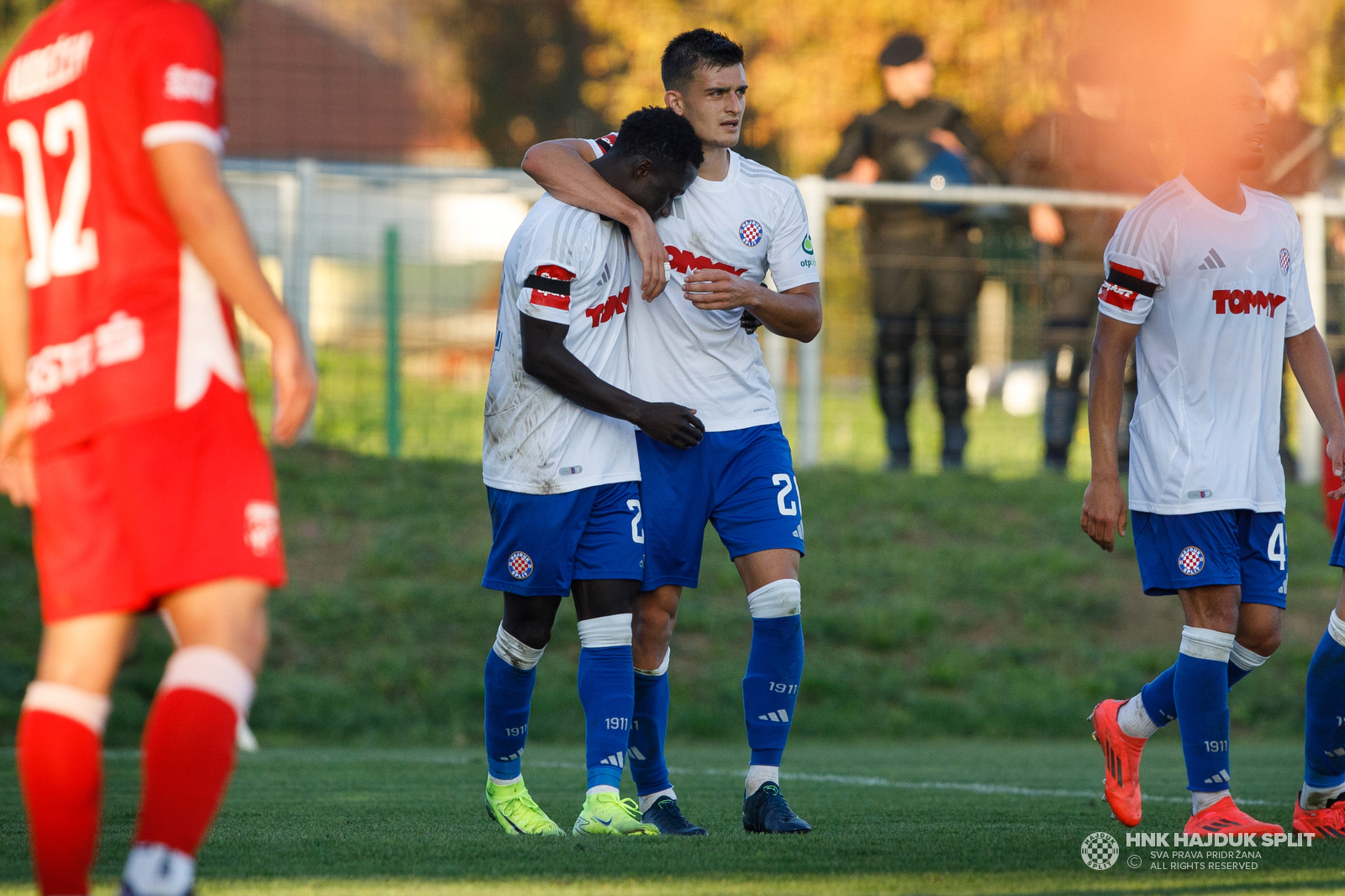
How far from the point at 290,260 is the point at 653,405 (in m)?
8.25

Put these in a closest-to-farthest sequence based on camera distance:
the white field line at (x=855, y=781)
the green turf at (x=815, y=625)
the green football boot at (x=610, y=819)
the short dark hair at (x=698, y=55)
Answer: the green football boot at (x=610, y=819) → the short dark hair at (x=698, y=55) → the white field line at (x=855, y=781) → the green turf at (x=815, y=625)

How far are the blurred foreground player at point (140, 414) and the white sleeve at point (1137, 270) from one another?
2.83m

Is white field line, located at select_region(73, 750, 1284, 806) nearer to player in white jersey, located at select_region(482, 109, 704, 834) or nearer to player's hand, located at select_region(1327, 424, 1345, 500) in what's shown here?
player's hand, located at select_region(1327, 424, 1345, 500)

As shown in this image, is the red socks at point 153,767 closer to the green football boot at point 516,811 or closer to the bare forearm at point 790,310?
the green football boot at point 516,811

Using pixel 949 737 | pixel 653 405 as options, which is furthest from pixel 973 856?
pixel 949 737

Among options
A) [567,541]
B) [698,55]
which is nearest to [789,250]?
[698,55]

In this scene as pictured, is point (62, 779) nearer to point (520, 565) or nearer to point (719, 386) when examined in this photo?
point (520, 565)

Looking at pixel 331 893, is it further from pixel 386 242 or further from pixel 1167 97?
pixel 1167 97

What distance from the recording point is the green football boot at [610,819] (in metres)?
5.01

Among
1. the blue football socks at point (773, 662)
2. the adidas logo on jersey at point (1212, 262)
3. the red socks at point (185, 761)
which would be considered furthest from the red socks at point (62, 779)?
the adidas logo on jersey at point (1212, 262)

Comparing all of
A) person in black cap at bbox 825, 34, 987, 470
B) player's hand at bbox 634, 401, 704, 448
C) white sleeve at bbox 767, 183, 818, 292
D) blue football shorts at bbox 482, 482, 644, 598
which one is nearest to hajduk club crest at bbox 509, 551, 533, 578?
blue football shorts at bbox 482, 482, 644, 598

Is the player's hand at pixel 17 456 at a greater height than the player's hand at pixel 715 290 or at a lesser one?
lesser

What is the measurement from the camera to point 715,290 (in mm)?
5262

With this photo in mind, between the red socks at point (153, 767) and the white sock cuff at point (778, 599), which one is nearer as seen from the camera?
the red socks at point (153, 767)
